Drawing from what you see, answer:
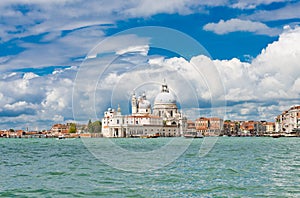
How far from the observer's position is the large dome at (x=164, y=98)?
87.6 meters

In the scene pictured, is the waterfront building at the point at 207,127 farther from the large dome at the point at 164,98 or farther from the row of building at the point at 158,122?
the large dome at the point at 164,98

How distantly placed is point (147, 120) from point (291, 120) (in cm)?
2622

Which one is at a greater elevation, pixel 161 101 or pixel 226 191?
pixel 161 101

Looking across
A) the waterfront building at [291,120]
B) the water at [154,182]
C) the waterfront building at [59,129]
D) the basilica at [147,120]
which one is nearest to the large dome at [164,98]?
the basilica at [147,120]

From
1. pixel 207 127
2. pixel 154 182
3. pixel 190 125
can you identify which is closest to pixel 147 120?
pixel 190 125

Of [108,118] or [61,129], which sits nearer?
[108,118]

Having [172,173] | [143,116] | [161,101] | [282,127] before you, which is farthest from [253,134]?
[172,173]

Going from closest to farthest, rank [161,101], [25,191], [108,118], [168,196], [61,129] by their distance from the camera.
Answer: [168,196]
[25,191]
[108,118]
[161,101]
[61,129]

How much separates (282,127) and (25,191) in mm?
89571

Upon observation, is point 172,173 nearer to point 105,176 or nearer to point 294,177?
point 105,176

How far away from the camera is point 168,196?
29.6ft

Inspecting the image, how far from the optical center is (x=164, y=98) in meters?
87.8

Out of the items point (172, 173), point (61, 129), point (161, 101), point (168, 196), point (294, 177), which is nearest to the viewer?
point (168, 196)

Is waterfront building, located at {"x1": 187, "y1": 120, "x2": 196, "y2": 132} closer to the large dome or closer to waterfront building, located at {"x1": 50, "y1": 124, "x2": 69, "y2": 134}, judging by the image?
the large dome
